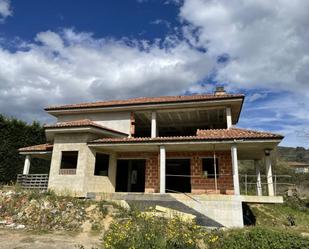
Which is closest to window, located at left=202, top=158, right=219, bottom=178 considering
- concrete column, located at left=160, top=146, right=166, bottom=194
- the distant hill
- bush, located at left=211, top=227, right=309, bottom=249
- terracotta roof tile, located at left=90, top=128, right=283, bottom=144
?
terracotta roof tile, located at left=90, top=128, right=283, bottom=144

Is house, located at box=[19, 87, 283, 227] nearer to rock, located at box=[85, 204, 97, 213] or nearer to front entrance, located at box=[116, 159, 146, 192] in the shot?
front entrance, located at box=[116, 159, 146, 192]

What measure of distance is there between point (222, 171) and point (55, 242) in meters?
9.90

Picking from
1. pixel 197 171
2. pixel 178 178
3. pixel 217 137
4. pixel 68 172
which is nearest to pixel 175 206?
pixel 197 171

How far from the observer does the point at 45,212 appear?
1321cm

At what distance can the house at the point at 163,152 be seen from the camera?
13.6m

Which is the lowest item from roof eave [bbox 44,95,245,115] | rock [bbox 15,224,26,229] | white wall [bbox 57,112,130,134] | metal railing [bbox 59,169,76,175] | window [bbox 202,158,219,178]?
rock [bbox 15,224,26,229]

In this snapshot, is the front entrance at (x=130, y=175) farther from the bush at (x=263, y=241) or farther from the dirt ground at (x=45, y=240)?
the bush at (x=263, y=241)

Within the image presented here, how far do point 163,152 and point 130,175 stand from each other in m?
5.13

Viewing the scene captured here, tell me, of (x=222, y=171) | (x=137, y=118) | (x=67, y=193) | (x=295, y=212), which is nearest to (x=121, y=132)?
(x=137, y=118)

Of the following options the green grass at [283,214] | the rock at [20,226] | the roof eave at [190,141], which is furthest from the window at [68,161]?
the green grass at [283,214]

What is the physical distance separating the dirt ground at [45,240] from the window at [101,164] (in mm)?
5668

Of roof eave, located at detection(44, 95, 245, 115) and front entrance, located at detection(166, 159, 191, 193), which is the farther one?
front entrance, located at detection(166, 159, 191, 193)

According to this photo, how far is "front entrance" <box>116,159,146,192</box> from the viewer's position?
19109 millimetres

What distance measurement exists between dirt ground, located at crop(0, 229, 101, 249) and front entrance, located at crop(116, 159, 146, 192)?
744cm
